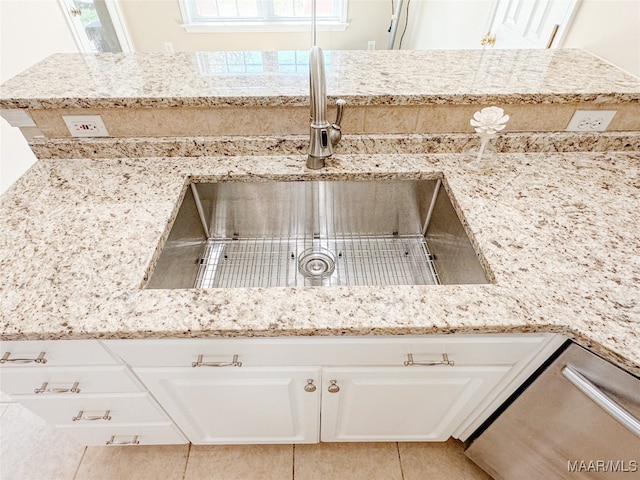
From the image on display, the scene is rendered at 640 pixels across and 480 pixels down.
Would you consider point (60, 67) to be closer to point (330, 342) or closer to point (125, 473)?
point (330, 342)

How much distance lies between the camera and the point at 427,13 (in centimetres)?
328

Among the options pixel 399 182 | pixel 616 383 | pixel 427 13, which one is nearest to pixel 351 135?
pixel 399 182

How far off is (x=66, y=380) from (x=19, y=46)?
2.39 m

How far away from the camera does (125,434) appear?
3.55 feet

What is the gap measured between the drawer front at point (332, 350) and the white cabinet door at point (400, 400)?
50 millimetres

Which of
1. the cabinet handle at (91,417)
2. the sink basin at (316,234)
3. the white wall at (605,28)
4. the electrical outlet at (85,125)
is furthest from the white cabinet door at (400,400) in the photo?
the white wall at (605,28)

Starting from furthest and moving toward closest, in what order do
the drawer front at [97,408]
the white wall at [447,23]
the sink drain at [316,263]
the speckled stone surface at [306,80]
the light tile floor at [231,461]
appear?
the white wall at [447,23] → the light tile floor at [231,461] → the sink drain at [316,263] → the speckled stone surface at [306,80] → the drawer front at [97,408]

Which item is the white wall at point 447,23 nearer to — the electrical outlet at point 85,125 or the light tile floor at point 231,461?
the electrical outlet at point 85,125

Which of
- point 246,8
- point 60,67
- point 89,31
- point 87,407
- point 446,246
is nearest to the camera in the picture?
point 87,407

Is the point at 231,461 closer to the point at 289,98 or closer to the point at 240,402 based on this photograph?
the point at 240,402

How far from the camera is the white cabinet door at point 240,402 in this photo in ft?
2.72

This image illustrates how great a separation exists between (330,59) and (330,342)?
1063 mm

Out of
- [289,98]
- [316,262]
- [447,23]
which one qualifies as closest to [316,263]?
[316,262]

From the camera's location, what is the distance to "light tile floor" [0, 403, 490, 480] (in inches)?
49.5
